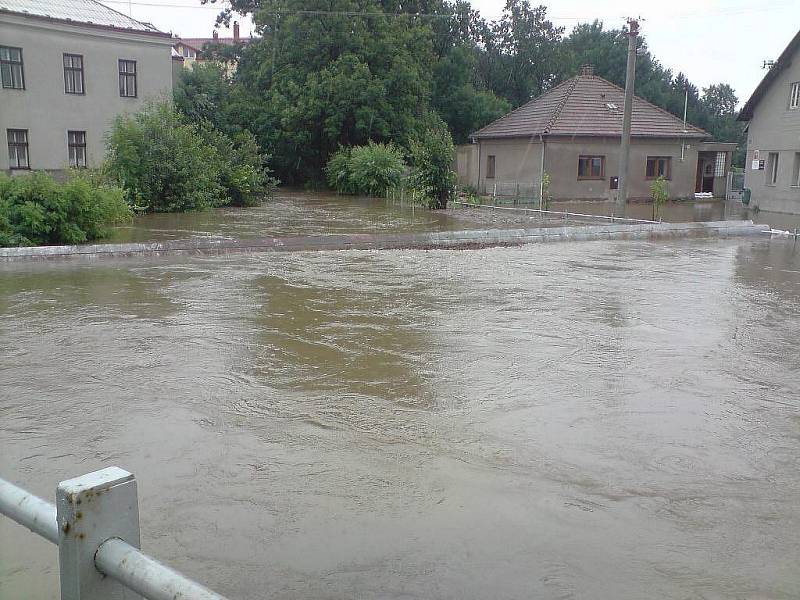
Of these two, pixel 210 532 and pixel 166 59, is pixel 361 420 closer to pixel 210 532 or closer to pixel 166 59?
pixel 210 532

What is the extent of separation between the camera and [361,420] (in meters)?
6.61

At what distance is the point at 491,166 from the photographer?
39594 mm

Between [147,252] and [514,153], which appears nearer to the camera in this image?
[147,252]

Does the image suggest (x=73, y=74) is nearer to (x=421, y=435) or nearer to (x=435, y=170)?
(x=435, y=170)

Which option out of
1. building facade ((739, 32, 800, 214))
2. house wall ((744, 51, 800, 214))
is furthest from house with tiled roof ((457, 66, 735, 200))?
house wall ((744, 51, 800, 214))

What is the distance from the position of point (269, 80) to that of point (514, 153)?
15810mm

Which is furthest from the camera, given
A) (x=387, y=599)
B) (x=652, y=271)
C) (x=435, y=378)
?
(x=652, y=271)

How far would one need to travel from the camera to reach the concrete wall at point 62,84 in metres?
29.3

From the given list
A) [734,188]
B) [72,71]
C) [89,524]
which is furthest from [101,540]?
[734,188]

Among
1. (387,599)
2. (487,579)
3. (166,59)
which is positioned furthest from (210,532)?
(166,59)

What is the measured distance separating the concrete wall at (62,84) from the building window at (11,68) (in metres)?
0.17

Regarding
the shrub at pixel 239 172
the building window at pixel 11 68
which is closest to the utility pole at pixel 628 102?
the shrub at pixel 239 172

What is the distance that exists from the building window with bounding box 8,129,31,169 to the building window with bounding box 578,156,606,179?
23084mm

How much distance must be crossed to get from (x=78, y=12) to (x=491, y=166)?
19559 millimetres
